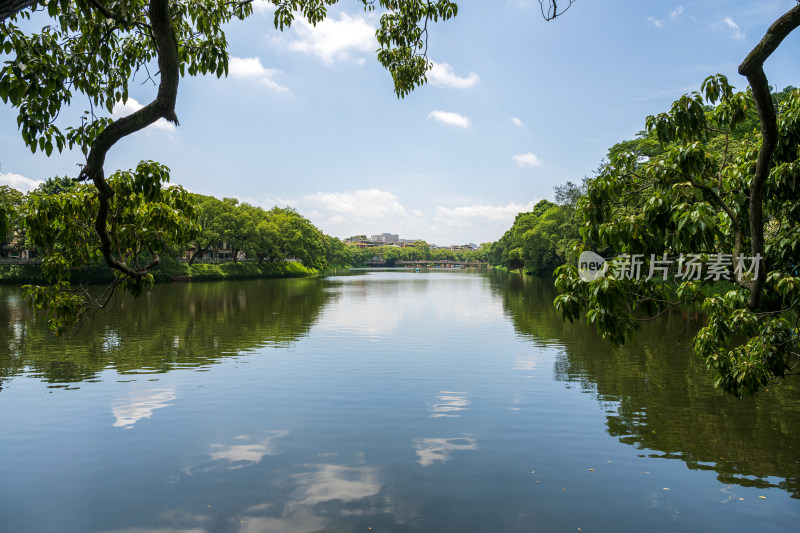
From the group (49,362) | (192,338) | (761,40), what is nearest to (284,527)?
(761,40)

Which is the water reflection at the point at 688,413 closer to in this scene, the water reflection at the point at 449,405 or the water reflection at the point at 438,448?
the water reflection at the point at 438,448

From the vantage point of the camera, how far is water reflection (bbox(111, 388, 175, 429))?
9914mm

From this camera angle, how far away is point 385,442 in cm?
874

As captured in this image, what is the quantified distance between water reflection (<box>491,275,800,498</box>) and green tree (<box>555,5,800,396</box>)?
212cm

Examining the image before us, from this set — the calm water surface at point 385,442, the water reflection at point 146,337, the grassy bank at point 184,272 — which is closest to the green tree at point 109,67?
the calm water surface at point 385,442

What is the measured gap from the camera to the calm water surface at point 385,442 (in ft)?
21.0

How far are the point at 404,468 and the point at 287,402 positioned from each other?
4.39m

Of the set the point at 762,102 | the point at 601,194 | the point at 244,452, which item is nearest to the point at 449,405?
the point at 244,452

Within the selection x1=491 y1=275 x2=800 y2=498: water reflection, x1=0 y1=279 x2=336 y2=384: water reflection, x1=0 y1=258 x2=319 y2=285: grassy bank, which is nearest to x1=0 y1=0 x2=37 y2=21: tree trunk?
x1=491 y1=275 x2=800 y2=498: water reflection

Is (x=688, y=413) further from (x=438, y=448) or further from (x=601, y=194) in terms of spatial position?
(x=601, y=194)

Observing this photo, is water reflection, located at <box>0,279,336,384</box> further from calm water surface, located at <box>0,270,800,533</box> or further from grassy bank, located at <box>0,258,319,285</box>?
grassy bank, located at <box>0,258,319,285</box>

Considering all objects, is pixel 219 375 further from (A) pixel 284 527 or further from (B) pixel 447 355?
(A) pixel 284 527

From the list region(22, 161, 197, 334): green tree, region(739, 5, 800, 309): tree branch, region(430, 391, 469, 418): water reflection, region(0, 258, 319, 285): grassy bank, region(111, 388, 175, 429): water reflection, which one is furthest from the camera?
region(0, 258, 319, 285): grassy bank

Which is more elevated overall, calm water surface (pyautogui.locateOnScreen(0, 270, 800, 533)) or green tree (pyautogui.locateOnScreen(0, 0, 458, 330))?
green tree (pyautogui.locateOnScreen(0, 0, 458, 330))
